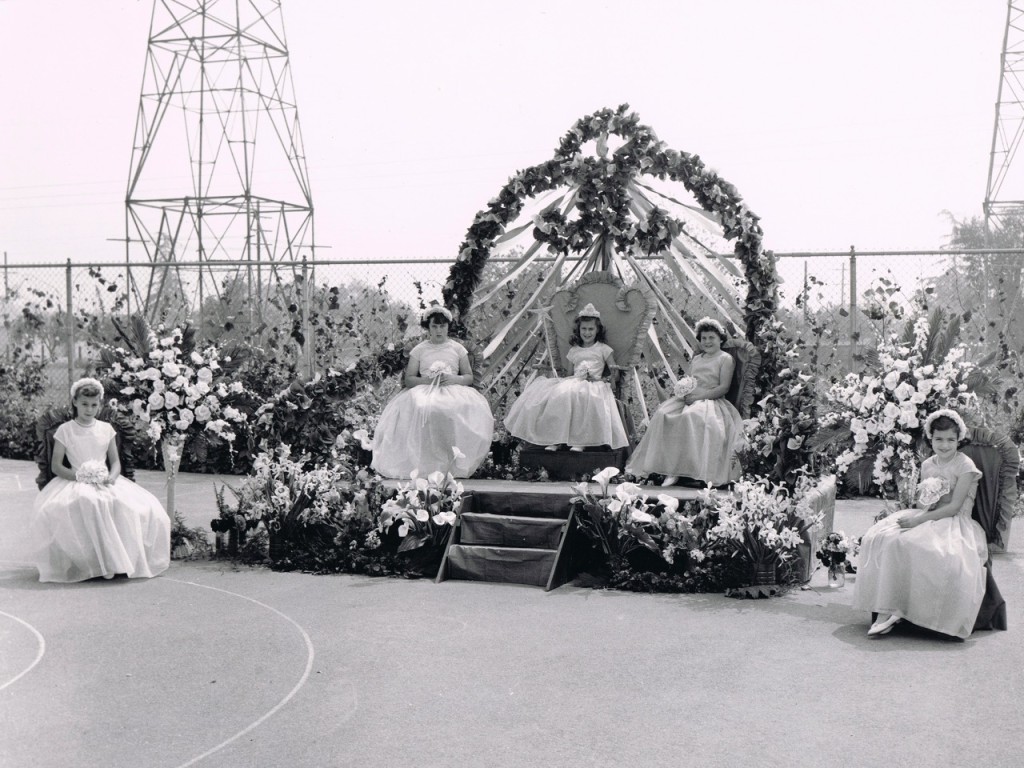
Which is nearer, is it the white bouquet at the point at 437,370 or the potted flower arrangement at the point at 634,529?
the potted flower arrangement at the point at 634,529

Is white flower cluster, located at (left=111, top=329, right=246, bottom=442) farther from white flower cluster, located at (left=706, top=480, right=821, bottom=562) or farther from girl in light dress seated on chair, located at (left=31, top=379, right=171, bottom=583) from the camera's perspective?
white flower cluster, located at (left=706, top=480, right=821, bottom=562)

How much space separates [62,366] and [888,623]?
12.3 metres

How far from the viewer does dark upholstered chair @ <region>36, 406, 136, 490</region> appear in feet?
23.9

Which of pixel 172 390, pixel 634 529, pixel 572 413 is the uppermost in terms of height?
pixel 172 390

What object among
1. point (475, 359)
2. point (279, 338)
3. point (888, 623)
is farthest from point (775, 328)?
point (279, 338)

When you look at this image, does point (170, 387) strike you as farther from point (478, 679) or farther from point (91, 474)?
point (478, 679)

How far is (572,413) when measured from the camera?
8.50 metres

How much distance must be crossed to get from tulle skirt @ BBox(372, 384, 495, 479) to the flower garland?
1338 millimetres

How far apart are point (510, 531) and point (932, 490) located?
2.72 m

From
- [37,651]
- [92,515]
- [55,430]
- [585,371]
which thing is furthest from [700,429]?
[37,651]

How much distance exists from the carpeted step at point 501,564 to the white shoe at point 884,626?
80.3 inches

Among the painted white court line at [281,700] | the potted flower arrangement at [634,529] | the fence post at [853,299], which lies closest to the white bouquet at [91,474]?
the painted white court line at [281,700]

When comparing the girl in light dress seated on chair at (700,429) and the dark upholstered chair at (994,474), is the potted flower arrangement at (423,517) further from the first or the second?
the dark upholstered chair at (994,474)

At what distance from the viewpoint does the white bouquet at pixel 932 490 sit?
5781 mm
